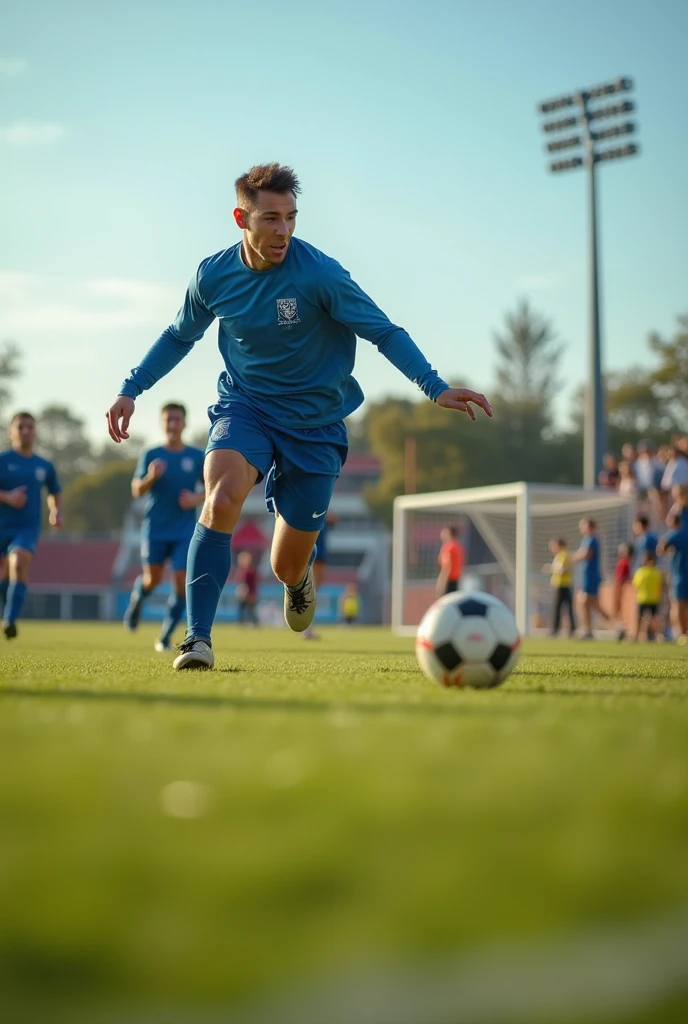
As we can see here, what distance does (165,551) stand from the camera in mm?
11859

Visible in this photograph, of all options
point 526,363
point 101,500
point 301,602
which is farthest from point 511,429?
point 301,602

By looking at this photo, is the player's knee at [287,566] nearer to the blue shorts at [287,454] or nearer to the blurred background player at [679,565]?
the blue shorts at [287,454]

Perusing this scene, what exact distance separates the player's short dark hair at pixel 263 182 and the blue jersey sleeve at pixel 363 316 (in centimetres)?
48

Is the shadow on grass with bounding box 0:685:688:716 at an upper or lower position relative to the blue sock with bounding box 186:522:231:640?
lower

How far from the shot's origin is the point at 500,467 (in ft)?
232

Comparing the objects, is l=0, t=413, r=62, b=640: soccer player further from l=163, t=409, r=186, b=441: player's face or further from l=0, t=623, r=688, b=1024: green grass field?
l=0, t=623, r=688, b=1024: green grass field

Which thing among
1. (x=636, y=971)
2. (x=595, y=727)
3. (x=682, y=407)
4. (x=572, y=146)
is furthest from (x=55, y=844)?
(x=682, y=407)

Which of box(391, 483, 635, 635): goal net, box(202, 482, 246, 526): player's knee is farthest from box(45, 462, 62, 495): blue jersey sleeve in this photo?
box(391, 483, 635, 635): goal net

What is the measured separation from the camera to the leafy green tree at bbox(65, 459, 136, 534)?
85.5 m

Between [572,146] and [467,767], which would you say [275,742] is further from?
[572,146]

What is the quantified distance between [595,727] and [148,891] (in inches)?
77.5

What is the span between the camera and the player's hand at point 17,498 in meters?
11.8

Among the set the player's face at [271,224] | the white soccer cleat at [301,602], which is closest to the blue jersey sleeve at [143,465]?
the white soccer cleat at [301,602]

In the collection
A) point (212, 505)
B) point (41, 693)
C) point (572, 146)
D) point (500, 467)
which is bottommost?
point (41, 693)
